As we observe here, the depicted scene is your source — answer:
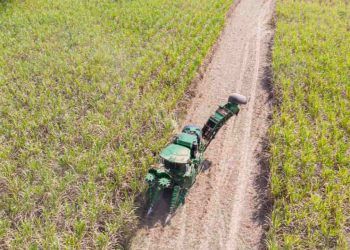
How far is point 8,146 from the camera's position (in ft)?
25.0

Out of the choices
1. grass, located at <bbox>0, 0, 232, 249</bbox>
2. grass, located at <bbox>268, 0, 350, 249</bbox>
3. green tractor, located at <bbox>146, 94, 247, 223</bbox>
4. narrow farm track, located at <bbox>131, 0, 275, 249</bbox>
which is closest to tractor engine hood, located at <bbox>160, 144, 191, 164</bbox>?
green tractor, located at <bbox>146, 94, 247, 223</bbox>

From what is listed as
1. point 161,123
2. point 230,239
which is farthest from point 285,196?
point 161,123

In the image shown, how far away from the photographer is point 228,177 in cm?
768

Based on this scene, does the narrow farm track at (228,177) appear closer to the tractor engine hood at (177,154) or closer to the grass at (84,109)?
the grass at (84,109)

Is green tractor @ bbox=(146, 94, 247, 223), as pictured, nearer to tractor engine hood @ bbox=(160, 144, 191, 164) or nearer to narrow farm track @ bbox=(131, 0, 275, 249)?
tractor engine hood @ bbox=(160, 144, 191, 164)

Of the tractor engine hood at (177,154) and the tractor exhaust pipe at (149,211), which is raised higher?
the tractor engine hood at (177,154)

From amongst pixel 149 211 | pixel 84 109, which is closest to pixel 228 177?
pixel 149 211

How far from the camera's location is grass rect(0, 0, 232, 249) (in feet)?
20.1

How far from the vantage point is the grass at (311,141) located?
6.18 m

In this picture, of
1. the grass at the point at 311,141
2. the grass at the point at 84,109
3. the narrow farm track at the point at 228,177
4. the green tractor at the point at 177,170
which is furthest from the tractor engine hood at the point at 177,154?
the grass at the point at 311,141

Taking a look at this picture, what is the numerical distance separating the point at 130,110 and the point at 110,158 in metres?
2.15

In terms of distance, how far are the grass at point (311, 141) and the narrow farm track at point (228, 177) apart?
1.57 feet

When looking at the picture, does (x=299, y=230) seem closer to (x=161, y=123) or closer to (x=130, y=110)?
(x=161, y=123)

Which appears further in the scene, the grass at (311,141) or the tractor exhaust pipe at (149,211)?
the tractor exhaust pipe at (149,211)
